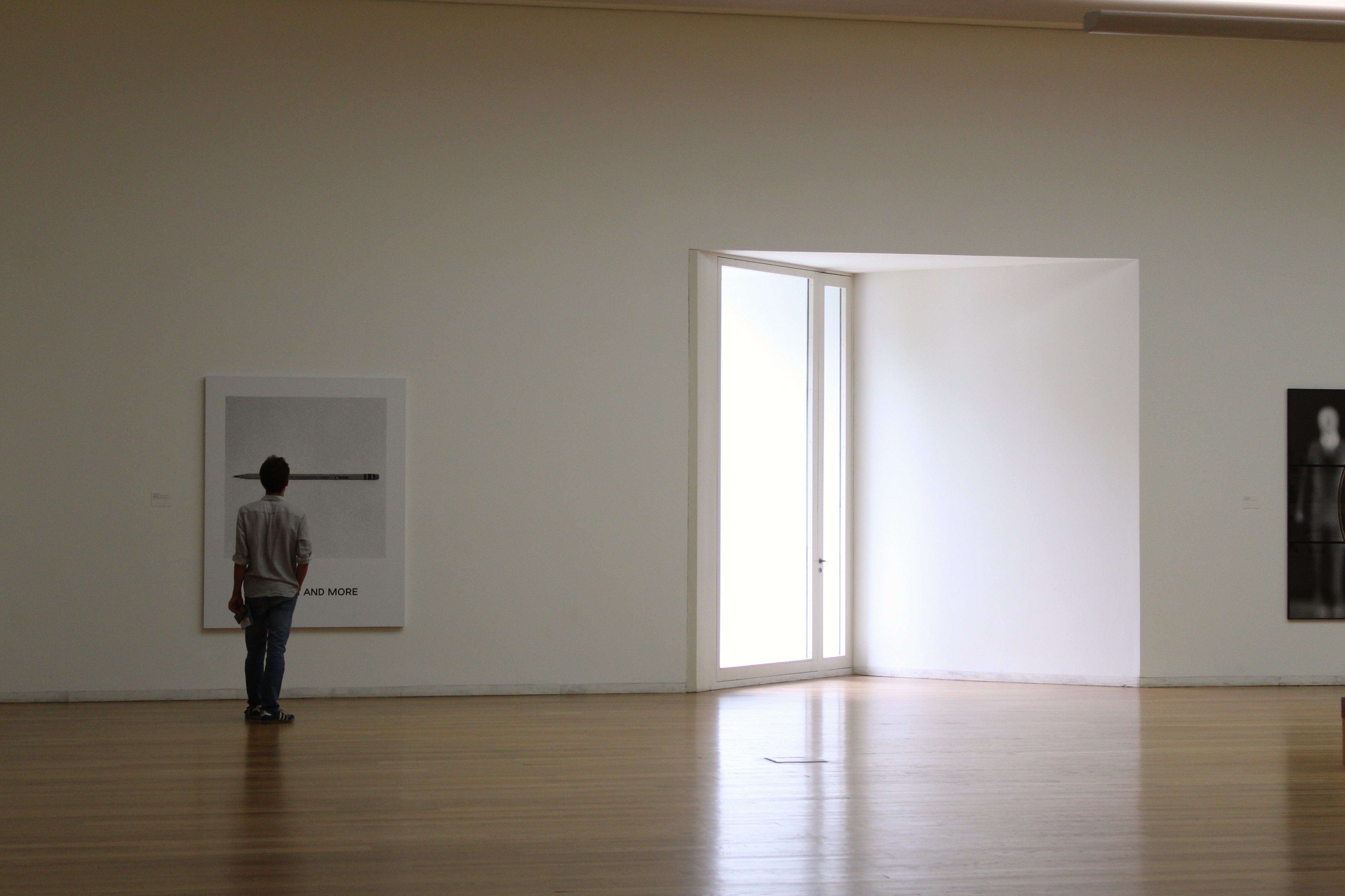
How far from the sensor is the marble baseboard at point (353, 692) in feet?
28.8

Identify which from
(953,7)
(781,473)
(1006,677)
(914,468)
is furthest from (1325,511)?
(953,7)

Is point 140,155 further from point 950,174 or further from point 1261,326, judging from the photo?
point 1261,326

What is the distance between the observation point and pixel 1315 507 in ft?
32.4

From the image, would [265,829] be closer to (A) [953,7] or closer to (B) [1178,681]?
(B) [1178,681]

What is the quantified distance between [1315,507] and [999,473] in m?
2.34

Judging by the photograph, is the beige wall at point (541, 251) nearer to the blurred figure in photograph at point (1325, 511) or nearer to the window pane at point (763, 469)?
the blurred figure in photograph at point (1325, 511)

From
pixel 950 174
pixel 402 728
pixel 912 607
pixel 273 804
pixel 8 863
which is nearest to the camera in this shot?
pixel 8 863

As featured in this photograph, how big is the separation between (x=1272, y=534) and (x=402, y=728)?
6526 millimetres

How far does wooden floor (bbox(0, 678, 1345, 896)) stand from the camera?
4570mm

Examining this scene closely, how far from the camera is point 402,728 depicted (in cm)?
776

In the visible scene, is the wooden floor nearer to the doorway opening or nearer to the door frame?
the door frame

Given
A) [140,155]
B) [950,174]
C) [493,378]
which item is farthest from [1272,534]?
[140,155]

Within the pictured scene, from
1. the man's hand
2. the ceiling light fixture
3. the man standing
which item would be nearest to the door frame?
the man standing

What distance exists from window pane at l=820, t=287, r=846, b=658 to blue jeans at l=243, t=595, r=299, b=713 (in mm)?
4301
